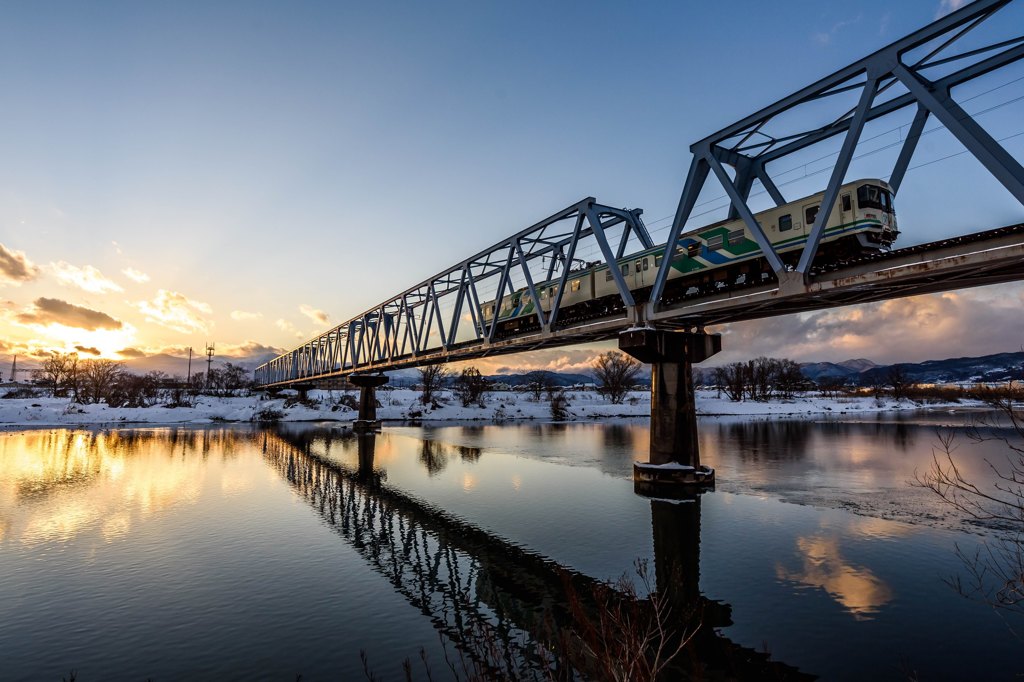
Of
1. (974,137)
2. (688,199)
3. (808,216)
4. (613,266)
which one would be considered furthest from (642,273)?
(974,137)

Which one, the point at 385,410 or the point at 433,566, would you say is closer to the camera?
the point at 433,566

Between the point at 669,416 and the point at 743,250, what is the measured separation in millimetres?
8253

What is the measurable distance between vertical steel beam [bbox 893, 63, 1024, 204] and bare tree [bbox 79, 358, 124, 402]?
115907 mm

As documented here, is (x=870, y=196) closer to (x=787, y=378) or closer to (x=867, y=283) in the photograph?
(x=867, y=283)

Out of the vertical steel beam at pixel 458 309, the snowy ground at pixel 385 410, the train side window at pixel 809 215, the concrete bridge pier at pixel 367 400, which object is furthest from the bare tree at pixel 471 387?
the train side window at pixel 809 215

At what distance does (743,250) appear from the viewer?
23016mm

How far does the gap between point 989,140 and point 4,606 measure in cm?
2525

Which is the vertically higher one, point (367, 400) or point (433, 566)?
point (367, 400)

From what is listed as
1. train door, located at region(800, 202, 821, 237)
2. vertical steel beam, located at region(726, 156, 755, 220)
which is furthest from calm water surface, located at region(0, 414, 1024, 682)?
vertical steel beam, located at region(726, 156, 755, 220)

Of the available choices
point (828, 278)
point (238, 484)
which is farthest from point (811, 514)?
point (238, 484)

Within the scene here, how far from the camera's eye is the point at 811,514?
20203mm

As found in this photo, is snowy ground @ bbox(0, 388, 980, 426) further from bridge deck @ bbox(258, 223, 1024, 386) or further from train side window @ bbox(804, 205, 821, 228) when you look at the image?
train side window @ bbox(804, 205, 821, 228)

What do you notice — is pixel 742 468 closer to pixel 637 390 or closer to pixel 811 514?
pixel 811 514

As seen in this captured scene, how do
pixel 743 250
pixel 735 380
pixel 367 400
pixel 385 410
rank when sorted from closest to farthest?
pixel 743 250 → pixel 367 400 → pixel 385 410 → pixel 735 380
